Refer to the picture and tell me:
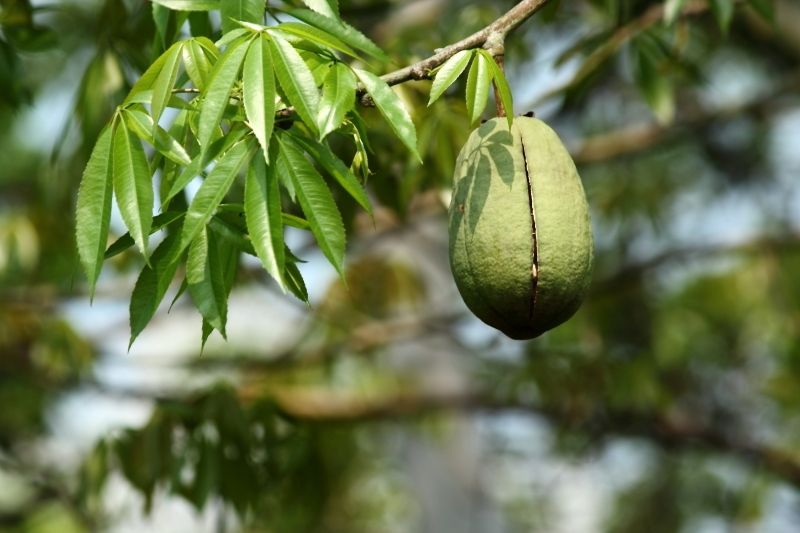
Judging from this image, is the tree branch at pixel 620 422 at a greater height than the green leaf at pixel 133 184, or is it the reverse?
the tree branch at pixel 620 422

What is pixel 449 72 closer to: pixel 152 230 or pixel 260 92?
pixel 260 92

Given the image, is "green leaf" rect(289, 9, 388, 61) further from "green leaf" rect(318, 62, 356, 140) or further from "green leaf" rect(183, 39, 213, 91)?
"green leaf" rect(183, 39, 213, 91)

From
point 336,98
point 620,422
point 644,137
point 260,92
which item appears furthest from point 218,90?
point 644,137

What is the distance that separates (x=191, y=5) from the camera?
1.92 meters

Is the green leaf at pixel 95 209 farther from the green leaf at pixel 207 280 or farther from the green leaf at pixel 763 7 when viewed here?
the green leaf at pixel 763 7

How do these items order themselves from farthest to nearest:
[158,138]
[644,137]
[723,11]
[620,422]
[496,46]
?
[644,137] → [620,422] → [723,11] → [496,46] → [158,138]

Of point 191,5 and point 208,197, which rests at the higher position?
point 191,5

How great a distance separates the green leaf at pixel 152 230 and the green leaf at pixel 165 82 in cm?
17

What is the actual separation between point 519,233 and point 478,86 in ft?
0.75

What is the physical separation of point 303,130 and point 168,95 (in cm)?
21

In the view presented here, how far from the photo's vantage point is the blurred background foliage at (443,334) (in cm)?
325

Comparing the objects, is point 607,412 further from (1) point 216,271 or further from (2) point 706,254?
(1) point 216,271


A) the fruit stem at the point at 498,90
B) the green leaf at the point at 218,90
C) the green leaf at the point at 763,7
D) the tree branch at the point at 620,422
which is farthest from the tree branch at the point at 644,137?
the green leaf at the point at 218,90

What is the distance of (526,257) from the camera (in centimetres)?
169
